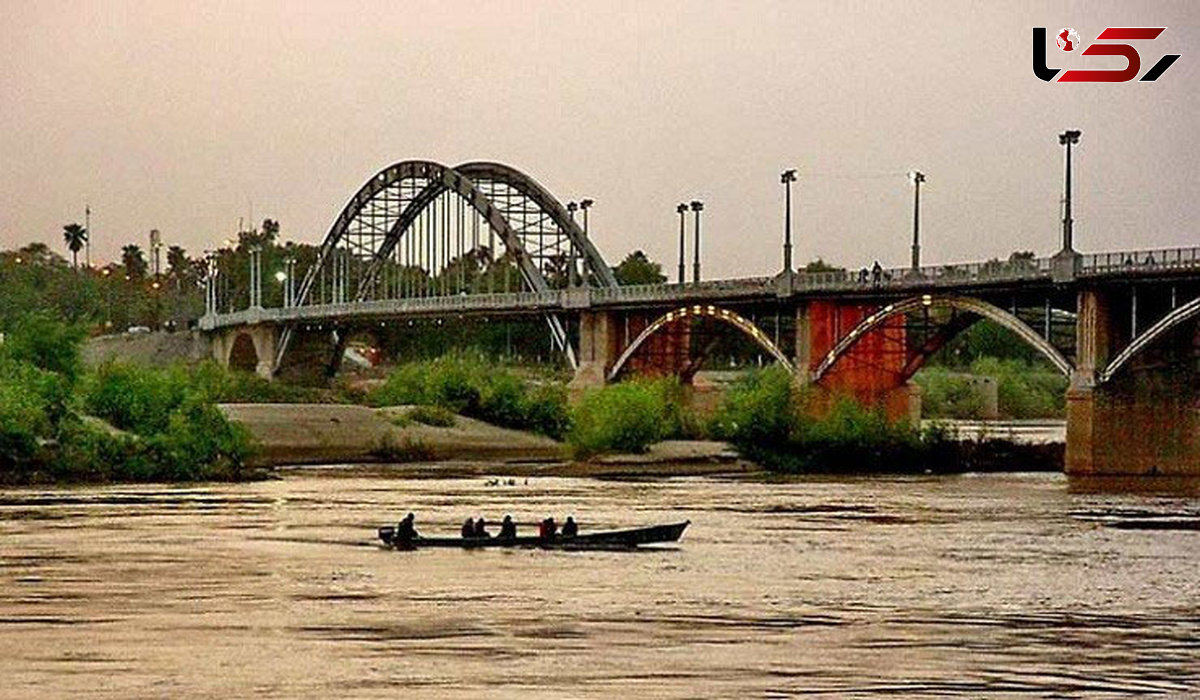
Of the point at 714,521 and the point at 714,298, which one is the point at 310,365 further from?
the point at 714,521

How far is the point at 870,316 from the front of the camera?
4417 inches

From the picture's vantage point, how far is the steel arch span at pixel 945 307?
98.0 meters

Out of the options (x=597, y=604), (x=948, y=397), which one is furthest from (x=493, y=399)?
(x=597, y=604)

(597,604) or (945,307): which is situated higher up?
(945,307)

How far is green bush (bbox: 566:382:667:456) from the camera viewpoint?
111375 millimetres

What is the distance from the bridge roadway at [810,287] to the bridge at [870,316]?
104 millimetres

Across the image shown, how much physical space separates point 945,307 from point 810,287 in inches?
279

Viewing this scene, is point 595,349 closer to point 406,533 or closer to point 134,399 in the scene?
point 134,399

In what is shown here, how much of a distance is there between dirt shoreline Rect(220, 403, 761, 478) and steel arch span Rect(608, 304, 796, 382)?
704cm

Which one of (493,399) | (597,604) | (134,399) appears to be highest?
(493,399)

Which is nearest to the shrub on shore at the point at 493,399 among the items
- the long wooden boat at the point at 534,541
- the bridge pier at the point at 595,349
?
the bridge pier at the point at 595,349

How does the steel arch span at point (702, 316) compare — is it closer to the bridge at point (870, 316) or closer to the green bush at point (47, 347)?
the bridge at point (870, 316)

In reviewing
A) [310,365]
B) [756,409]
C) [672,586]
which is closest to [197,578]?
[672,586]

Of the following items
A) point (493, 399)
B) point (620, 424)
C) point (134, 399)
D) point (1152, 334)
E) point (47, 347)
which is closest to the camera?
point (1152, 334)
